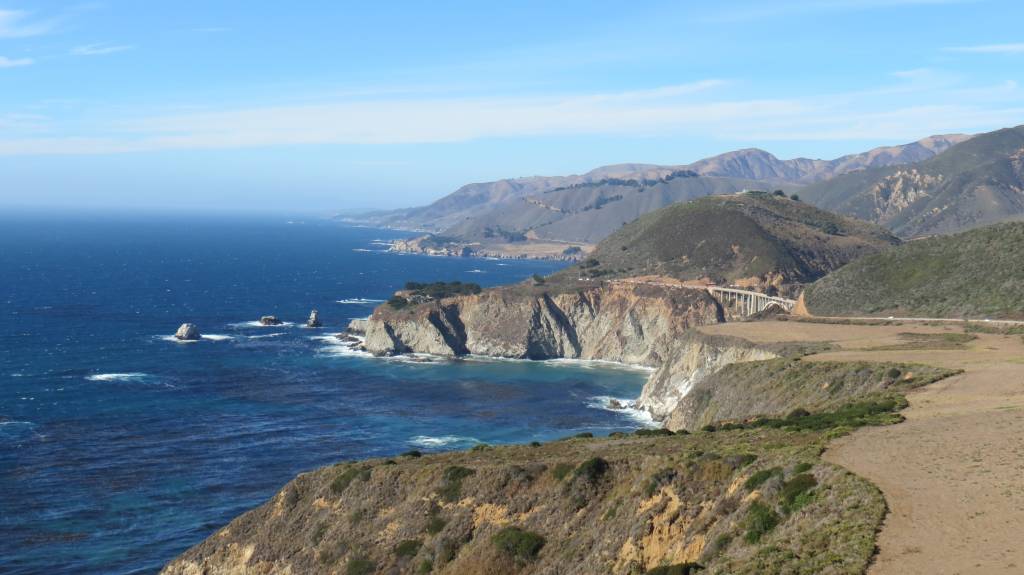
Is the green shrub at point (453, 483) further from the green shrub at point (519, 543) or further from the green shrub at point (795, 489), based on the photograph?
the green shrub at point (795, 489)

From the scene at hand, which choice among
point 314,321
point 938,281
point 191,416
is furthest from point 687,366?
point 314,321

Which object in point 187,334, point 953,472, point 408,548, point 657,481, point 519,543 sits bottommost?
point 187,334

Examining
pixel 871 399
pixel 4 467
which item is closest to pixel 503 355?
pixel 4 467

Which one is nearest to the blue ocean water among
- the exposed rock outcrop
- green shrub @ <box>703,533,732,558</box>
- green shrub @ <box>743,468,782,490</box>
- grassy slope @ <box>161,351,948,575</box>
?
the exposed rock outcrop

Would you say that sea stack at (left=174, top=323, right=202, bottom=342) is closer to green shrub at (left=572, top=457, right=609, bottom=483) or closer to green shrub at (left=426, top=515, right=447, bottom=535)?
green shrub at (left=426, top=515, right=447, bottom=535)

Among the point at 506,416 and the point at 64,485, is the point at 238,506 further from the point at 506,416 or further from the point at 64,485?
the point at 506,416

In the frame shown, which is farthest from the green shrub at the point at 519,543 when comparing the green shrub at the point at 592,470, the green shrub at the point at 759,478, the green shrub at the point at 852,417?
the green shrub at the point at 852,417

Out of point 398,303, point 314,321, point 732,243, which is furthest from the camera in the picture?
point 732,243

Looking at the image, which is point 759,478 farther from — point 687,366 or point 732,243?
point 732,243
